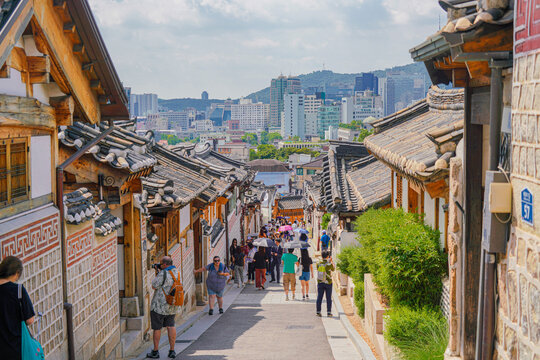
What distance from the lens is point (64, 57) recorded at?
9.07m

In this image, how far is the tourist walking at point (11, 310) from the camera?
236 inches

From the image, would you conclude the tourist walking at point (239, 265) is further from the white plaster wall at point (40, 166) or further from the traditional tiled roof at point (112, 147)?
the white plaster wall at point (40, 166)

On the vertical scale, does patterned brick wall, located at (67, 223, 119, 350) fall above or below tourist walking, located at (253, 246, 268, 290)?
above

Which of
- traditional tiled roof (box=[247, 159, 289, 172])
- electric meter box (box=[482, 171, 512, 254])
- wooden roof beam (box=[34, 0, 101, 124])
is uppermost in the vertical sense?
wooden roof beam (box=[34, 0, 101, 124])

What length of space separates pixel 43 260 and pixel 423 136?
7788 millimetres

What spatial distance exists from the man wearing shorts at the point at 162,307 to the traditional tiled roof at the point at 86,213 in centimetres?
118

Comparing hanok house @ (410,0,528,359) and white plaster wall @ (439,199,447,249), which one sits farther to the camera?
white plaster wall @ (439,199,447,249)

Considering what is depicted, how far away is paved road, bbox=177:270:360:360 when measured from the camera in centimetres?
1235

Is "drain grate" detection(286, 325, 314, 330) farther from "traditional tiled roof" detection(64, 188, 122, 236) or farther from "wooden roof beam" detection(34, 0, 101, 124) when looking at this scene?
"wooden roof beam" detection(34, 0, 101, 124)

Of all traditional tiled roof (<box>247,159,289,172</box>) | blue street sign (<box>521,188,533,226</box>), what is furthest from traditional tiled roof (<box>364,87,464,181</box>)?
traditional tiled roof (<box>247,159,289,172</box>)

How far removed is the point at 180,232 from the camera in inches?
747

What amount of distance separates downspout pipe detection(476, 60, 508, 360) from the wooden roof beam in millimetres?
5427

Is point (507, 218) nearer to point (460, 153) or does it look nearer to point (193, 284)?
point (460, 153)

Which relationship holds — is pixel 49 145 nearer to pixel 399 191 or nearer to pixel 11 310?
pixel 11 310
